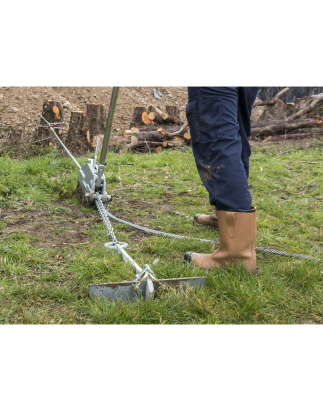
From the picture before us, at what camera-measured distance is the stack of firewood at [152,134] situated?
6354 mm

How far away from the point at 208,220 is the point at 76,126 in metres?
3.69

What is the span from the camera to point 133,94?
12172 millimetres

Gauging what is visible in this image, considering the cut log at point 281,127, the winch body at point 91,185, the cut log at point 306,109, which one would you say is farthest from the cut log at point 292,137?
the winch body at point 91,185

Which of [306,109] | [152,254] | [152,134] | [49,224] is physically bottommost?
[152,254]

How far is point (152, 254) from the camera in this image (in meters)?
2.41

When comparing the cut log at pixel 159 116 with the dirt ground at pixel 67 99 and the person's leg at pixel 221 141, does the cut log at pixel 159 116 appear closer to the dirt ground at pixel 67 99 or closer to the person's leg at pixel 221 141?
the dirt ground at pixel 67 99

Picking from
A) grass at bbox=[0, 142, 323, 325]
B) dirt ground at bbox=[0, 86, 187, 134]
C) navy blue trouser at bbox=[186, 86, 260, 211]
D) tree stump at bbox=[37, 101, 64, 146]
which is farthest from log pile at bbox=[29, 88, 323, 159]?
navy blue trouser at bbox=[186, 86, 260, 211]

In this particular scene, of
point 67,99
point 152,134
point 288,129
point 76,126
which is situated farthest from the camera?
point 67,99

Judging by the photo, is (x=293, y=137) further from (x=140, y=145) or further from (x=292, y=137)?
(x=140, y=145)

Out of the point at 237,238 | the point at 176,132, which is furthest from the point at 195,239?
the point at 176,132

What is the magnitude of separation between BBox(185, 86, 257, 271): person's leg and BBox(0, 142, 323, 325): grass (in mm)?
167

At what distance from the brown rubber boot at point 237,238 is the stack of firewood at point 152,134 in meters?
4.20

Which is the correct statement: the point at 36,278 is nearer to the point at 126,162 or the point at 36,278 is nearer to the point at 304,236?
the point at 304,236

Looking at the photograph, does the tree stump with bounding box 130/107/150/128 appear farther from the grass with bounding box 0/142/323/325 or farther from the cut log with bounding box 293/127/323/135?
the cut log with bounding box 293/127/323/135
